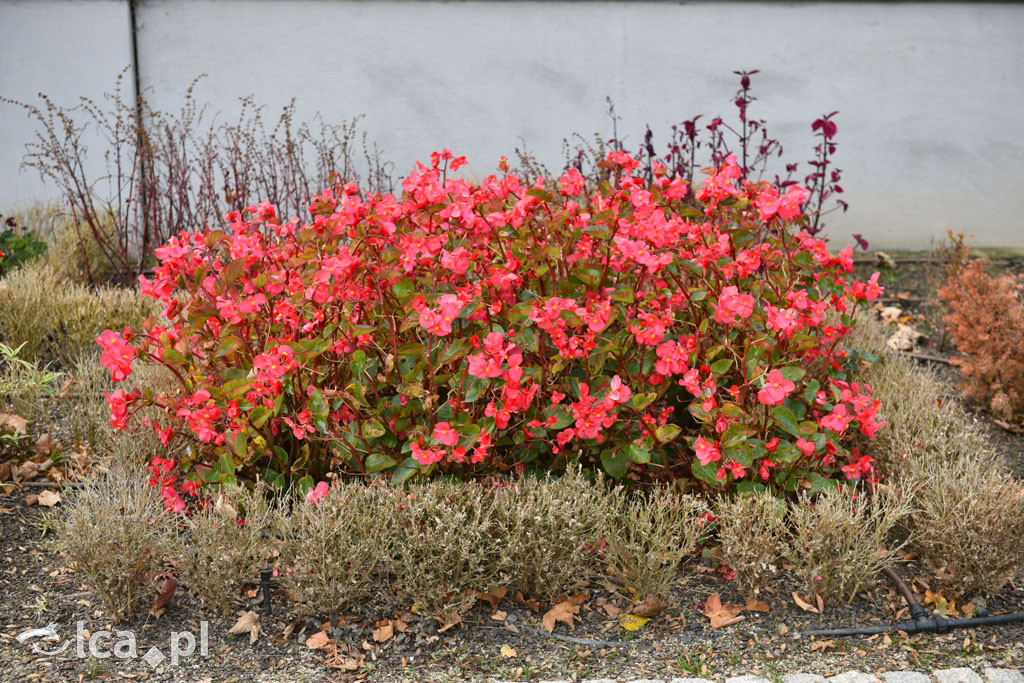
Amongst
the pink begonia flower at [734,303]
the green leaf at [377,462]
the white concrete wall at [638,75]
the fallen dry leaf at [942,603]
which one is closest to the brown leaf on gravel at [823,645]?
the fallen dry leaf at [942,603]

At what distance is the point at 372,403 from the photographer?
271cm

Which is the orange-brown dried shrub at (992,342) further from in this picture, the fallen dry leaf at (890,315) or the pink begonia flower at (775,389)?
the pink begonia flower at (775,389)

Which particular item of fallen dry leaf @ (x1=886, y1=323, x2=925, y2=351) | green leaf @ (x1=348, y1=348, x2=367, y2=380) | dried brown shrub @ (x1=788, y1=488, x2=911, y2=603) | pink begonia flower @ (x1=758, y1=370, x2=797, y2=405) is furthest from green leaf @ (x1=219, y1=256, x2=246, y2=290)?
fallen dry leaf @ (x1=886, y1=323, x2=925, y2=351)

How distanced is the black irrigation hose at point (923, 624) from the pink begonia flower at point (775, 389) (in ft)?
2.11

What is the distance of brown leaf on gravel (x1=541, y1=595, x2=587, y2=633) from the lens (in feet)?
7.57

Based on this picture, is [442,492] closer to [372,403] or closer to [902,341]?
[372,403]

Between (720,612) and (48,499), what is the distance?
2.26m

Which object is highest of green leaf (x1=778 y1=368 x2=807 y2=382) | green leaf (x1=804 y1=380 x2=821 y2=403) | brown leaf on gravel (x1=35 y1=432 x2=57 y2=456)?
green leaf (x1=778 y1=368 x2=807 y2=382)

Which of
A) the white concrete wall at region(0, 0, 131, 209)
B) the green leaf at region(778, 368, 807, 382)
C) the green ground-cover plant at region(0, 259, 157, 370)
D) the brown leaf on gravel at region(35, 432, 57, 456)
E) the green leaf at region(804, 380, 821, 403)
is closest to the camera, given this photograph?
the green leaf at region(778, 368, 807, 382)

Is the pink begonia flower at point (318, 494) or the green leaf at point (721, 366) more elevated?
the green leaf at point (721, 366)

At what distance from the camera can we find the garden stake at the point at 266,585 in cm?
238

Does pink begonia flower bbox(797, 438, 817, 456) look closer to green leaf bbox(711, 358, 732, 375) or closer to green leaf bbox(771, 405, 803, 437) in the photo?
green leaf bbox(771, 405, 803, 437)

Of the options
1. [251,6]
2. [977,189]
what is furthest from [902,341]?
[251,6]

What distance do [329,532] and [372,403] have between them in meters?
0.56
